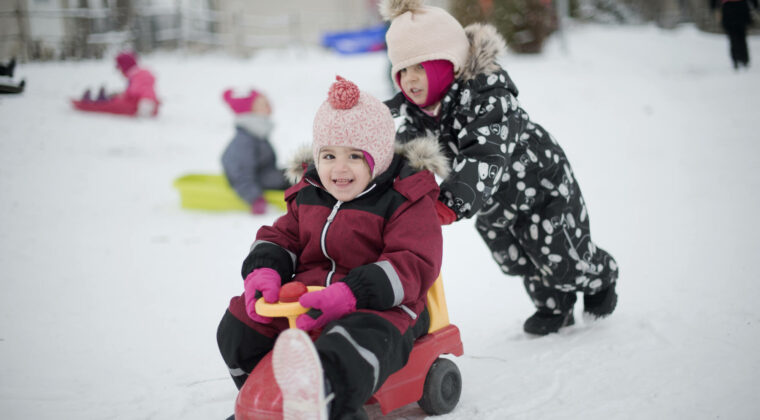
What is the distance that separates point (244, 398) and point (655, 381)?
4.77 feet

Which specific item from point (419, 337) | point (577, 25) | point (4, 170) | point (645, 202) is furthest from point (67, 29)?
point (577, 25)

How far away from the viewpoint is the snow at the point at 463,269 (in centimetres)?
209

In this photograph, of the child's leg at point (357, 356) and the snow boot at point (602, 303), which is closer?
the child's leg at point (357, 356)

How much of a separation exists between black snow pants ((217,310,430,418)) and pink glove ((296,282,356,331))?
0.09 feet

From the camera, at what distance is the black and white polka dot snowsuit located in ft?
6.88

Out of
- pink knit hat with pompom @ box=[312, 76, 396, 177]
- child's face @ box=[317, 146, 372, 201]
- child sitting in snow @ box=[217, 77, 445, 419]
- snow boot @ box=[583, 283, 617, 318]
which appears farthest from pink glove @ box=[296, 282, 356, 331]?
snow boot @ box=[583, 283, 617, 318]

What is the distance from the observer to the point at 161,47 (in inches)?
576

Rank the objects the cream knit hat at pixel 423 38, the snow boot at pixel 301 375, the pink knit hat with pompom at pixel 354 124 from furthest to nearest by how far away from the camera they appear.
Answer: the cream knit hat at pixel 423 38 < the pink knit hat with pompom at pixel 354 124 < the snow boot at pixel 301 375

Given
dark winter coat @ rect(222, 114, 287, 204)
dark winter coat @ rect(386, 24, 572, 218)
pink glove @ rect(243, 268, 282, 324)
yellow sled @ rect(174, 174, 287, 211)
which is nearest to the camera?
pink glove @ rect(243, 268, 282, 324)

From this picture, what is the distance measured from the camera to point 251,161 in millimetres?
4906

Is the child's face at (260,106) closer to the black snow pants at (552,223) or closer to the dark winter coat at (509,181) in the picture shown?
the dark winter coat at (509,181)

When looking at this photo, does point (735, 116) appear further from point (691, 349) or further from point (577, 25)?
point (577, 25)

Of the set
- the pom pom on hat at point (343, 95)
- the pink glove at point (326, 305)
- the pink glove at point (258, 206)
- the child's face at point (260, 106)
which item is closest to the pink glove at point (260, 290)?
the pink glove at point (326, 305)

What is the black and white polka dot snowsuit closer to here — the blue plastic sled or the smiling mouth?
the smiling mouth
